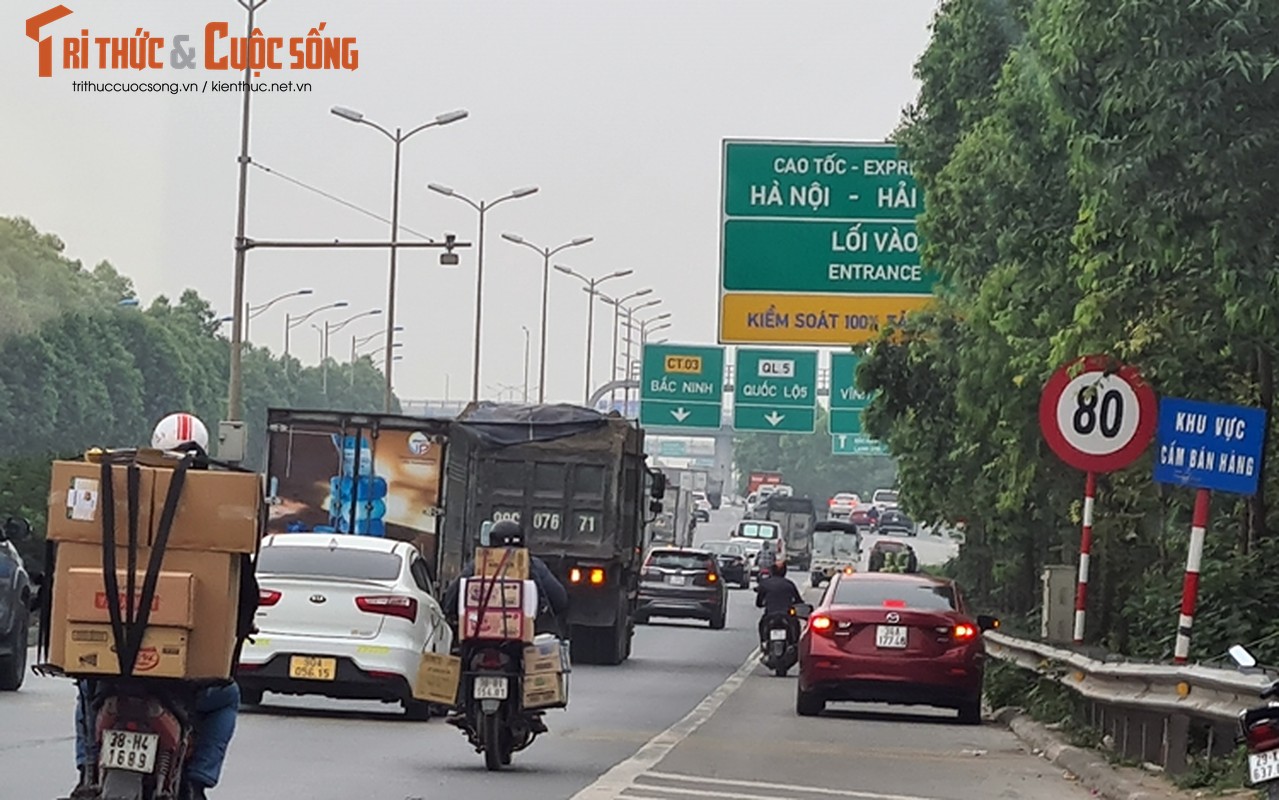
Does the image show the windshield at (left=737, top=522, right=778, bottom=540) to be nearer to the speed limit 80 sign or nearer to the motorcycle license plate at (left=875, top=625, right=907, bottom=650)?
the motorcycle license plate at (left=875, top=625, right=907, bottom=650)

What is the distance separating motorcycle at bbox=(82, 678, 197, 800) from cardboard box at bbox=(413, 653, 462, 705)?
22.1 ft

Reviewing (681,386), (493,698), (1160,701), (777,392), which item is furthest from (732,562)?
(1160,701)

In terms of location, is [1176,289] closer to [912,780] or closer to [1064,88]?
[1064,88]

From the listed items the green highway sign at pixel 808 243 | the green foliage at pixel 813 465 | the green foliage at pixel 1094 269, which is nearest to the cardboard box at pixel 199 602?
the green foliage at pixel 1094 269

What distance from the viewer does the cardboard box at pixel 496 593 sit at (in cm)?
1638

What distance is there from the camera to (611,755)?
712 inches

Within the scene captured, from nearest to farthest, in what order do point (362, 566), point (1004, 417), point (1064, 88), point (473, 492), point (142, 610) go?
point (142, 610), point (1064, 88), point (362, 566), point (1004, 417), point (473, 492)

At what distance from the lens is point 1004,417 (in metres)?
29.2

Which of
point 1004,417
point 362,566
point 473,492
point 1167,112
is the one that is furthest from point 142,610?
point 473,492

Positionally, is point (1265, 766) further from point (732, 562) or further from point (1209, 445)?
point (732, 562)

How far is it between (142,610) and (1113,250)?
1367cm

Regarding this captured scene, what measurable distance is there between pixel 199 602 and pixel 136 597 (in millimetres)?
227

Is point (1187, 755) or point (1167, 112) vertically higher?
point (1167, 112)

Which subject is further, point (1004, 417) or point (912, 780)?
point (1004, 417)
